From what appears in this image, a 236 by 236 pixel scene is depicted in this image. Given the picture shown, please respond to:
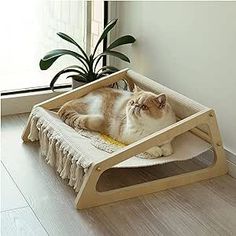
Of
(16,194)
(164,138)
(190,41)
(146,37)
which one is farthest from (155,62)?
(16,194)

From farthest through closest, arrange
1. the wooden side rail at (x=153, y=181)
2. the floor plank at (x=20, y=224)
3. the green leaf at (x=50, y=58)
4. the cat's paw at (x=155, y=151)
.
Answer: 1. the green leaf at (x=50, y=58)
2. the cat's paw at (x=155, y=151)
3. the wooden side rail at (x=153, y=181)
4. the floor plank at (x=20, y=224)

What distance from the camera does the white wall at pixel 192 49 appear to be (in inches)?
98.7

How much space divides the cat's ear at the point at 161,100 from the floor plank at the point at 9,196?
76 centimetres

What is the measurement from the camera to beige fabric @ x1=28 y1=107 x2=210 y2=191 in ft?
7.45

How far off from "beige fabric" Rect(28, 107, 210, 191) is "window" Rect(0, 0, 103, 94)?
27.7 inches

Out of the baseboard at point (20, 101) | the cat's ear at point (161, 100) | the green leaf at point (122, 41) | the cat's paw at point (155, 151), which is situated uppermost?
the green leaf at point (122, 41)

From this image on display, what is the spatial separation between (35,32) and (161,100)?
1.16 metres

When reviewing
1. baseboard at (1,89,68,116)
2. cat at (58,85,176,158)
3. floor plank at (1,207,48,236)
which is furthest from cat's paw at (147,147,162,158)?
baseboard at (1,89,68,116)

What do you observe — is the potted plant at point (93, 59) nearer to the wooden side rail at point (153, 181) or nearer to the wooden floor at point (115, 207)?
the wooden floor at point (115, 207)

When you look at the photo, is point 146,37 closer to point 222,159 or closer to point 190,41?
point 190,41

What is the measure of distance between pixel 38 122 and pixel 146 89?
1.92 ft

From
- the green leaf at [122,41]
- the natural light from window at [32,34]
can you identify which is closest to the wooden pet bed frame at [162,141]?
the green leaf at [122,41]

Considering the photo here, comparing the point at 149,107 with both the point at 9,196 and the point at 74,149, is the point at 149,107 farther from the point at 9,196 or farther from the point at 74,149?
the point at 9,196

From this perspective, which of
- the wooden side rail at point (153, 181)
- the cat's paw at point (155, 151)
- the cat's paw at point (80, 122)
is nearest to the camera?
the wooden side rail at point (153, 181)
